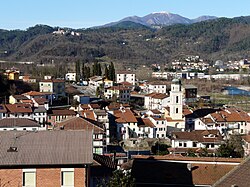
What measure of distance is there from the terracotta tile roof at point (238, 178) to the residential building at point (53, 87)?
95.1 feet

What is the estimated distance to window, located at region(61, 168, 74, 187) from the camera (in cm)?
750

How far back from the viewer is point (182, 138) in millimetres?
20531

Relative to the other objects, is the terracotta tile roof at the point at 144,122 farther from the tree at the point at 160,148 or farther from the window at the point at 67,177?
the window at the point at 67,177

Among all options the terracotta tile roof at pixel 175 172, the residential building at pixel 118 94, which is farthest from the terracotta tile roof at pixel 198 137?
the residential building at pixel 118 94

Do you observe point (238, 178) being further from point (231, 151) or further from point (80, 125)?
point (80, 125)

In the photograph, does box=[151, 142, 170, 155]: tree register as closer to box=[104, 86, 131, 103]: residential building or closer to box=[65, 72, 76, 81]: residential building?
box=[104, 86, 131, 103]: residential building

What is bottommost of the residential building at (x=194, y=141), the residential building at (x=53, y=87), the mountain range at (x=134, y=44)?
the residential building at (x=194, y=141)

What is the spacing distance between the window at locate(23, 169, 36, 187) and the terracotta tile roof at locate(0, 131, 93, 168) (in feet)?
0.38

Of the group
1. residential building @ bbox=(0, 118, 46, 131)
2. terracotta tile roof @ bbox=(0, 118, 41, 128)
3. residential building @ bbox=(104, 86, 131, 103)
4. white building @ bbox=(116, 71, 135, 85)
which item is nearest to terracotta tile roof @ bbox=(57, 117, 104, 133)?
residential building @ bbox=(0, 118, 46, 131)

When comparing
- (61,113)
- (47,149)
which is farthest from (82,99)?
(47,149)

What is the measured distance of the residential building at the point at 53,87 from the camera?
115 ft

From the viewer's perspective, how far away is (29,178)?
7508 millimetres

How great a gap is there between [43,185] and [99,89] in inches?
1213

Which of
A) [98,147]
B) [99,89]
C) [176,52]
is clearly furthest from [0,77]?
[176,52]
